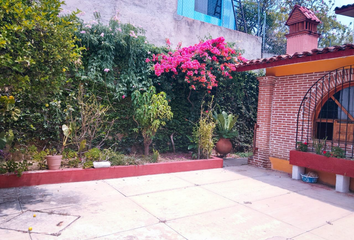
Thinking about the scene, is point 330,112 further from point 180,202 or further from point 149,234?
point 149,234

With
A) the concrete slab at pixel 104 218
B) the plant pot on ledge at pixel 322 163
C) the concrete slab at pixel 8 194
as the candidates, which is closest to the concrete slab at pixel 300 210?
the plant pot on ledge at pixel 322 163

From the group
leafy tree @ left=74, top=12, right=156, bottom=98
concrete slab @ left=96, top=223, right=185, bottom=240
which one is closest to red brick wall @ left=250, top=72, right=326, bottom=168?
leafy tree @ left=74, top=12, right=156, bottom=98

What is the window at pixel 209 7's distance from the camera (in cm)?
1314

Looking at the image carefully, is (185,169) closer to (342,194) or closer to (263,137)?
(263,137)

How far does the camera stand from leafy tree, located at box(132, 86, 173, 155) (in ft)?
22.6

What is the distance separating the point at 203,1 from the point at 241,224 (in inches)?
467

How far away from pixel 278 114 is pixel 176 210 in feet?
14.8

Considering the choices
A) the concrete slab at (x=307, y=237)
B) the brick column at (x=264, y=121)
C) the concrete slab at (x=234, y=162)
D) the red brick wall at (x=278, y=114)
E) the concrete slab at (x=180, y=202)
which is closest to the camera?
the concrete slab at (x=307, y=237)

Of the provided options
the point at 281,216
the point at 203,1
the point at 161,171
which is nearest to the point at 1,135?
the point at 161,171

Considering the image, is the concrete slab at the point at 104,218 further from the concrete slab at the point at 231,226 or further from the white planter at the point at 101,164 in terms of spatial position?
the white planter at the point at 101,164

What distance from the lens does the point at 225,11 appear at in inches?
560

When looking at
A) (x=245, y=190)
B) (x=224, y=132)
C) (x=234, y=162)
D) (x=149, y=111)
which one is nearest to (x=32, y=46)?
(x=149, y=111)

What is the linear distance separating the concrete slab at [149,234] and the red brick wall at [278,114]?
15.7 feet

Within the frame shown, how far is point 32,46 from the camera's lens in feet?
11.7
